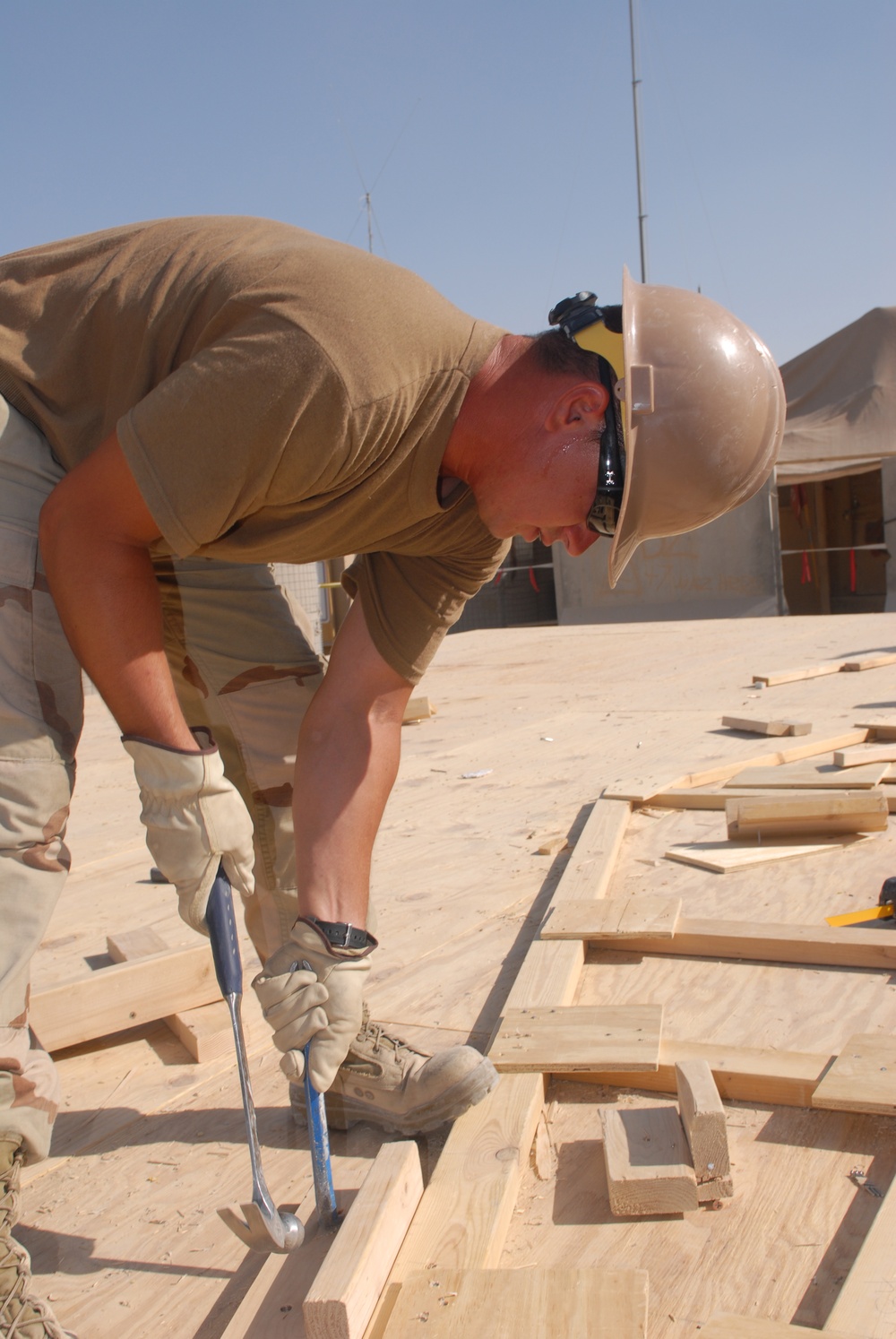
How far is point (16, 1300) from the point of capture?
137cm

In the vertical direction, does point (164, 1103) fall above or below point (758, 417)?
Result: below

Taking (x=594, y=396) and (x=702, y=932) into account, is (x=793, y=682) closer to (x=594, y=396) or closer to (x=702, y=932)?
(x=702, y=932)

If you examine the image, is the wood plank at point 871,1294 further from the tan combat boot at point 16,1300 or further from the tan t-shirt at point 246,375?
the tan t-shirt at point 246,375

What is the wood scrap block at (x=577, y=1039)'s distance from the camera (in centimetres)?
183

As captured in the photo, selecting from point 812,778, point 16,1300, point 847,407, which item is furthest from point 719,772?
point 847,407

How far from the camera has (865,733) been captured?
440 cm

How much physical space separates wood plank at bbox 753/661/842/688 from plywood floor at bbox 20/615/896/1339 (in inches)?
59.3

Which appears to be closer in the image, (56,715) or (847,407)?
(56,715)

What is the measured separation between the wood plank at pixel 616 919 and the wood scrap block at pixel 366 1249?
2.97ft

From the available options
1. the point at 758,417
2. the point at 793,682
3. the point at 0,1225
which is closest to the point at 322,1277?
the point at 0,1225

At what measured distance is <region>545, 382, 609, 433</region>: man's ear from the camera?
6.02ft

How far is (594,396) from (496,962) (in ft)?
4.35

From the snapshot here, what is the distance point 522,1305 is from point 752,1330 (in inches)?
10.7

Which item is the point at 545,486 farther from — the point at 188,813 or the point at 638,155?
the point at 638,155
